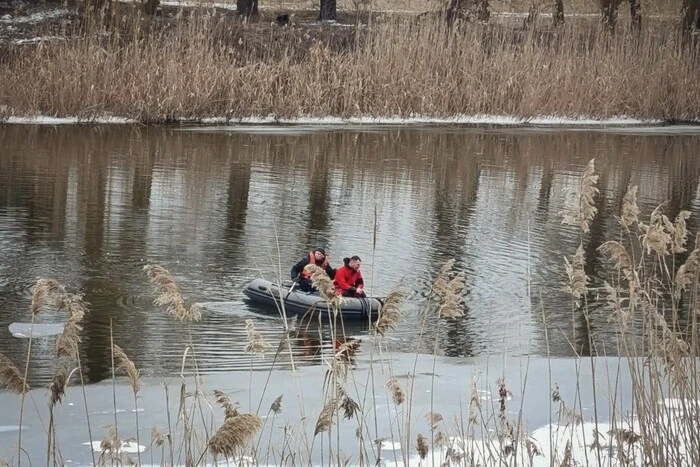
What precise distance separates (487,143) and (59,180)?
28.9 feet

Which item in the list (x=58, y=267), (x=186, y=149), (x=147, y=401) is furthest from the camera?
(x=186, y=149)

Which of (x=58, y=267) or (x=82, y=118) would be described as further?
(x=82, y=118)

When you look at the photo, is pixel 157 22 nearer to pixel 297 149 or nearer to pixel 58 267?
pixel 297 149

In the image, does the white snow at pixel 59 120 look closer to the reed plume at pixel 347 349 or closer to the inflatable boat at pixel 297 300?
the inflatable boat at pixel 297 300

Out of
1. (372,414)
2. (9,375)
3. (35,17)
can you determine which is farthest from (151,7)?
(9,375)

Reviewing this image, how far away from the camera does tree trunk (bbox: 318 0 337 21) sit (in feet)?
109

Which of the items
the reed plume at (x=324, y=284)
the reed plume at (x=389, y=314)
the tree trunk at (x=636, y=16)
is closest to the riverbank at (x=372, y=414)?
the reed plume at (x=389, y=314)

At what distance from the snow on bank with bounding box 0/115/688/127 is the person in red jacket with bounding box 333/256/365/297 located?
12.5 meters

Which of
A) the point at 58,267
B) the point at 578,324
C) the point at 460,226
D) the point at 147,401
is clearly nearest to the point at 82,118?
the point at 460,226

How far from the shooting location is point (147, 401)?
717 cm

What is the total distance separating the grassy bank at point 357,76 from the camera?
21781 millimetres

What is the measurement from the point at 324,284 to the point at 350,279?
18.6ft

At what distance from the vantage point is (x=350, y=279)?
33.6 ft

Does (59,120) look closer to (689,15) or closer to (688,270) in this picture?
(689,15)
